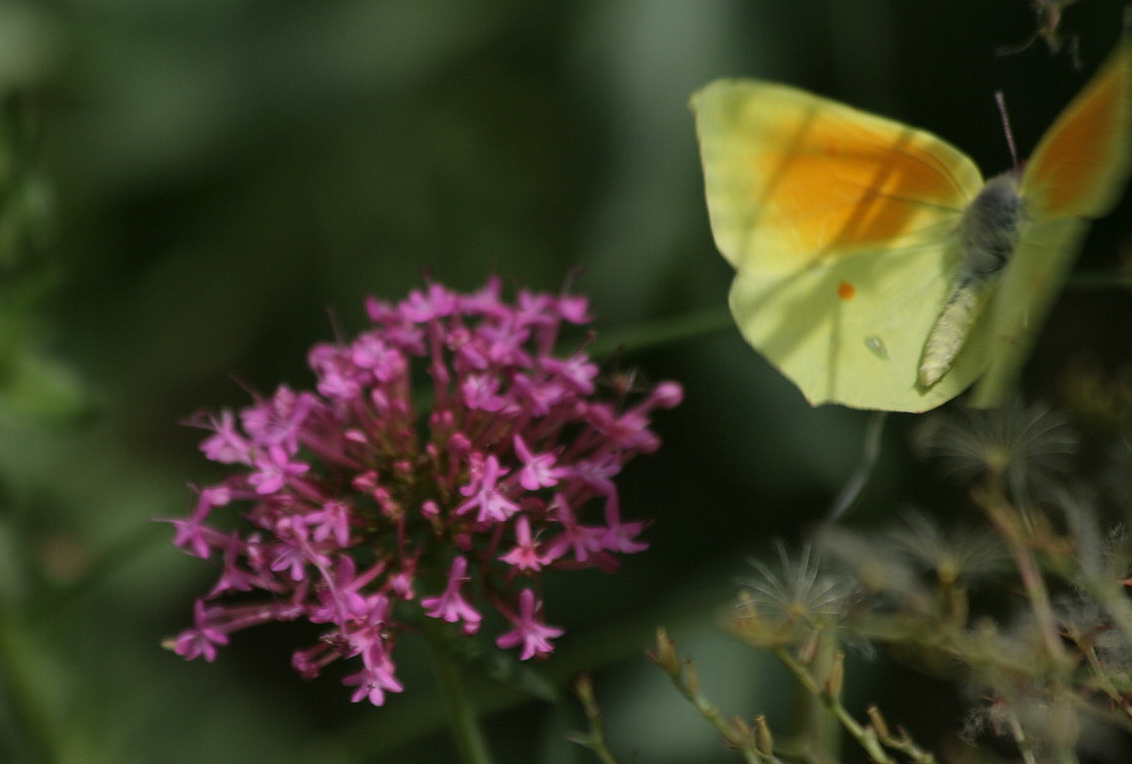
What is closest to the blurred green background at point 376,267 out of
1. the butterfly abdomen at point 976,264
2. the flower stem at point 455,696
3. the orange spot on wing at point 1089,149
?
the flower stem at point 455,696

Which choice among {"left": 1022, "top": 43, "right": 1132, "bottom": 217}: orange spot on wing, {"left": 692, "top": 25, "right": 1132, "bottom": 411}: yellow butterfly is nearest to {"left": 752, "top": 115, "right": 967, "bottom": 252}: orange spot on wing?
{"left": 692, "top": 25, "right": 1132, "bottom": 411}: yellow butterfly

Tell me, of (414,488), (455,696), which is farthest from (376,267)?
(455,696)

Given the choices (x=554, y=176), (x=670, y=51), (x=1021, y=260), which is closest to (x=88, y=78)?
(x=554, y=176)

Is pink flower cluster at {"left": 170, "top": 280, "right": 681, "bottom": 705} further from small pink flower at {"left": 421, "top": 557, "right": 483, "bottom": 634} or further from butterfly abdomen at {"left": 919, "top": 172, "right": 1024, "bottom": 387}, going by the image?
butterfly abdomen at {"left": 919, "top": 172, "right": 1024, "bottom": 387}

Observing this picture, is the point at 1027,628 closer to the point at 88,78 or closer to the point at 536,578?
the point at 536,578

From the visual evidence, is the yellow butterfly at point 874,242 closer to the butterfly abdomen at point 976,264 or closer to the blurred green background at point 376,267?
the butterfly abdomen at point 976,264

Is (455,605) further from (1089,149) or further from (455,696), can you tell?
(1089,149)
